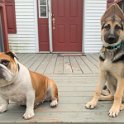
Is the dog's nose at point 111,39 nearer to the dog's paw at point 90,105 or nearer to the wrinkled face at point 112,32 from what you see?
the wrinkled face at point 112,32

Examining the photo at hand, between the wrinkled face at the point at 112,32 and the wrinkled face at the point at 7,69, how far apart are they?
897mm

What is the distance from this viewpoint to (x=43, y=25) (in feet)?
23.7

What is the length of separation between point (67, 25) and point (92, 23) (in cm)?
Result: 80

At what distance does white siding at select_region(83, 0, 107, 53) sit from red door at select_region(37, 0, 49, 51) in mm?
1215

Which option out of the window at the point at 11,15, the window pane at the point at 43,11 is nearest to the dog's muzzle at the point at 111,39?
the window pane at the point at 43,11

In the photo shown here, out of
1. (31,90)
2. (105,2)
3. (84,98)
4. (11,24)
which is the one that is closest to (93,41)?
(105,2)

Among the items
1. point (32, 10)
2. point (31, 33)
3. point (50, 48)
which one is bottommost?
point (50, 48)

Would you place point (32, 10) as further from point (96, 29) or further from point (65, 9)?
point (96, 29)

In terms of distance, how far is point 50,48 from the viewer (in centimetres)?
724

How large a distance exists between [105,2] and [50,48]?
224 cm

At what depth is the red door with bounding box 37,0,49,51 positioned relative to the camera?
23.2 feet

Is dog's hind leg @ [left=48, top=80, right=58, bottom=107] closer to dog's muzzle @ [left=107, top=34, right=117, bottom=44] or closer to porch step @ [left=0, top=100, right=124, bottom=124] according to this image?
porch step @ [left=0, top=100, right=124, bottom=124]

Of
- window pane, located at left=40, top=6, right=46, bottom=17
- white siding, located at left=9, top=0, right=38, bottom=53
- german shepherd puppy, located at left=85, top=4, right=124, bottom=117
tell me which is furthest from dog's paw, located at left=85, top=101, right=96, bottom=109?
→ window pane, located at left=40, top=6, right=46, bottom=17

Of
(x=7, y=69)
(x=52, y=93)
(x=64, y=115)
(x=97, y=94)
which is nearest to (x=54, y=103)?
(x=52, y=93)
